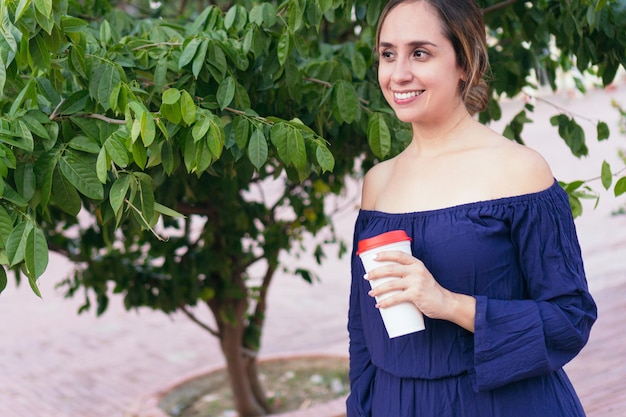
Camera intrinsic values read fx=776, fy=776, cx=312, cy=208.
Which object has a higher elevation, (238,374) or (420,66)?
(420,66)

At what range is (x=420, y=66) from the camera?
1.94m

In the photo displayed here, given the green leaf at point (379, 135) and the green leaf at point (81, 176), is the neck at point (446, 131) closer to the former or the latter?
the green leaf at point (379, 135)

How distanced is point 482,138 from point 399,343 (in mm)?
570

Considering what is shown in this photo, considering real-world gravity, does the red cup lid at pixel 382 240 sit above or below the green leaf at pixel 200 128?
below

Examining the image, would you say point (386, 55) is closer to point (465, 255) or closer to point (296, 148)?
point (296, 148)

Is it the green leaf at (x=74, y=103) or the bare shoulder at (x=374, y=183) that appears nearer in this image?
the green leaf at (x=74, y=103)

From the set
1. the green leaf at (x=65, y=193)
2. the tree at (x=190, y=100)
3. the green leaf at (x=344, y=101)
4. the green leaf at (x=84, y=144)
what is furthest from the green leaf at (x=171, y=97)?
the green leaf at (x=344, y=101)

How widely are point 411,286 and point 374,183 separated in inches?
21.4

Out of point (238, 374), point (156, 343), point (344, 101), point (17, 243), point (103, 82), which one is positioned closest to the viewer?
point (17, 243)

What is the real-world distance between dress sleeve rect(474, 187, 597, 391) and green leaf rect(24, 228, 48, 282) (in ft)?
3.28

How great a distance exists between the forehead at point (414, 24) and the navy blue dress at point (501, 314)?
438 millimetres

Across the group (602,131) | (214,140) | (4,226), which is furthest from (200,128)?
(602,131)

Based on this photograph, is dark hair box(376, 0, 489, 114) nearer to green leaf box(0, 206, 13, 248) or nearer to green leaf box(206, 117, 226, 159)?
green leaf box(206, 117, 226, 159)

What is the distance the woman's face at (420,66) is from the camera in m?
1.93
